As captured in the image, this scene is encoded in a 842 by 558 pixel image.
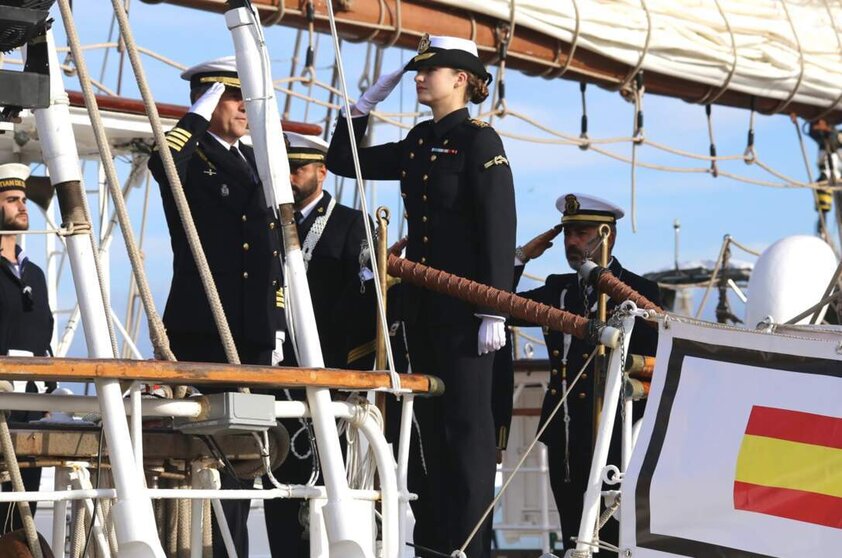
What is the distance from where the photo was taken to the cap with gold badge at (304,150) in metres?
5.49

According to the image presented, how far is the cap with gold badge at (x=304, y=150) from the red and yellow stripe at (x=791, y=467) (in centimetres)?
228

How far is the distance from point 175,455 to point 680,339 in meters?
1.22

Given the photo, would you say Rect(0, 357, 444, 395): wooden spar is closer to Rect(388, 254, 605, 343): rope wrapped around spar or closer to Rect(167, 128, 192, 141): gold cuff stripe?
Rect(388, 254, 605, 343): rope wrapped around spar

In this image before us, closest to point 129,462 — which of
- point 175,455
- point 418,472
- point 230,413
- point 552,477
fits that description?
point 230,413

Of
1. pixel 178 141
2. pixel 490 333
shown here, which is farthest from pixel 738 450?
pixel 178 141

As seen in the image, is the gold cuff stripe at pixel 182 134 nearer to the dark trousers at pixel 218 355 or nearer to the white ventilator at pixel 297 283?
the dark trousers at pixel 218 355

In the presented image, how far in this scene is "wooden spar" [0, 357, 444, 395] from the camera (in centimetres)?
315

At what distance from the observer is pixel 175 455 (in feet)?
12.2

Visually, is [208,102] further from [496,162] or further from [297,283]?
[297,283]

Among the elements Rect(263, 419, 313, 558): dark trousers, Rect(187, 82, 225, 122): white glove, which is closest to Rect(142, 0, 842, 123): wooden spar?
Rect(187, 82, 225, 122): white glove

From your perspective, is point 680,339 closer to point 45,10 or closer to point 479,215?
point 479,215

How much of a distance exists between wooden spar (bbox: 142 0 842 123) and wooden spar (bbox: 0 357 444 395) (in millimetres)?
3909

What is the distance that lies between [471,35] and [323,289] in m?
3.28

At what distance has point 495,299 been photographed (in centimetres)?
441
